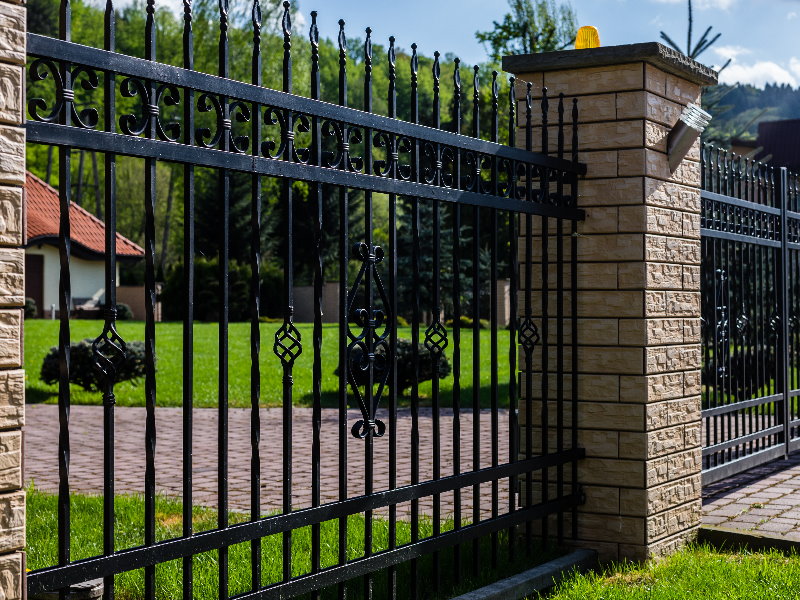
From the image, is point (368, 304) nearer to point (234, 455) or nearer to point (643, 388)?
point (643, 388)

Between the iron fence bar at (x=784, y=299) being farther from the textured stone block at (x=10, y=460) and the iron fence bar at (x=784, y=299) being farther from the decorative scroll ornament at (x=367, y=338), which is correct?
the textured stone block at (x=10, y=460)

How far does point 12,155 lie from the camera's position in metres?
2.46

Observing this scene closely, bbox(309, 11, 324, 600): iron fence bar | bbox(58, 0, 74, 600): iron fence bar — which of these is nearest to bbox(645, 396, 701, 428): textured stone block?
bbox(309, 11, 324, 600): iron fence bar

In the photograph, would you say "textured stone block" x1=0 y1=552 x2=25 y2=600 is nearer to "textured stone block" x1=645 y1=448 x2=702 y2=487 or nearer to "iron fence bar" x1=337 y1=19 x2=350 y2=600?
"iron fence bar" x1=337 y1=19 x2=350 y2=600

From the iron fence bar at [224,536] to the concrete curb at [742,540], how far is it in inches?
64.5

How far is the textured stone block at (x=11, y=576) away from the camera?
2.44 metres

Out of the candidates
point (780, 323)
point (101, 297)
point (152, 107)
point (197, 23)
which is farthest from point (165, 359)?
point (101, 297)

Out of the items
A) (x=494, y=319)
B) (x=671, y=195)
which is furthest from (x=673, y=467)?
(x=494, y=319)

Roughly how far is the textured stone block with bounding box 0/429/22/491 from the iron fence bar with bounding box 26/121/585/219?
763mm

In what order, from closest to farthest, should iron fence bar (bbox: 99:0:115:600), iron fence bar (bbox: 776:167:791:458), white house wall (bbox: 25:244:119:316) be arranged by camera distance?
iron fence bar (bbox: 99:0:115:600) < iron fence bar (bbox: 776:167:791:458) < white house wall (bbox: 25:244:119:316)

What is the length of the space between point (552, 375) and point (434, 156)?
1593 millimetres

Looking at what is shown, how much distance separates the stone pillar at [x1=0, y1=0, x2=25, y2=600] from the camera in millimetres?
2436

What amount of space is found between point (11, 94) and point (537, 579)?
10.4ft

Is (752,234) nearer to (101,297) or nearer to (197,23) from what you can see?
(197,23)
